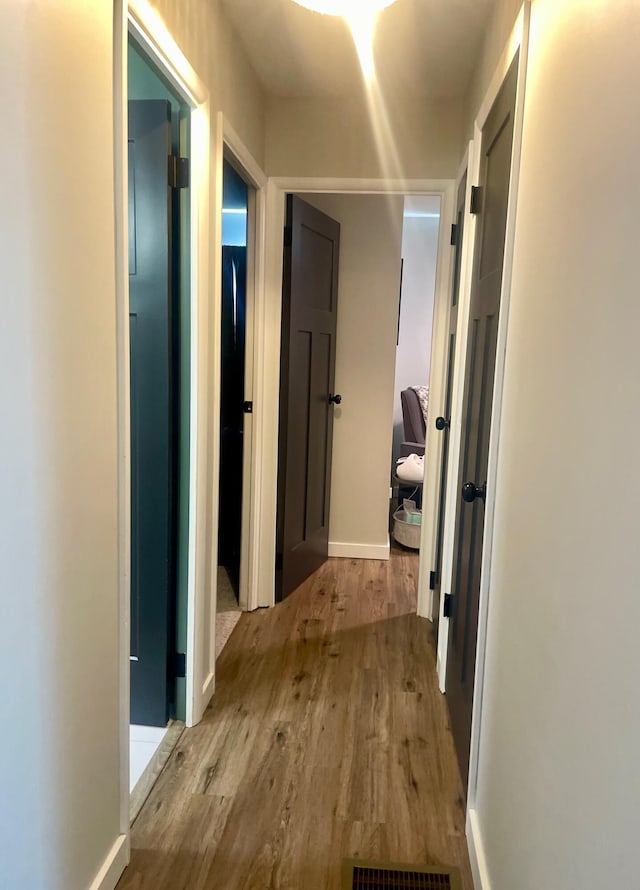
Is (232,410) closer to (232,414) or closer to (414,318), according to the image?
(232,414)

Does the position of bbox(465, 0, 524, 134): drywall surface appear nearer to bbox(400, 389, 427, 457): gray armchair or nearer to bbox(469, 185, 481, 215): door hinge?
bbox(469, 185, 481, 215): door hinge

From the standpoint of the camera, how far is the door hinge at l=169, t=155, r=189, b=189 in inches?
75.0

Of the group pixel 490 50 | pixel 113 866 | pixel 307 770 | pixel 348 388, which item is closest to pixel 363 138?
pixel 490 50

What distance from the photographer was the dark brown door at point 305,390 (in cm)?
307

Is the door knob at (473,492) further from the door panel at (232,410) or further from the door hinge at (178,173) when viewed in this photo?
the door panel at (232,410)

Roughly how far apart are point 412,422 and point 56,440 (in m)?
3.99

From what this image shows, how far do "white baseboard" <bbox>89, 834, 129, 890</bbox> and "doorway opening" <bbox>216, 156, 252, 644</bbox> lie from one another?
1401 mm

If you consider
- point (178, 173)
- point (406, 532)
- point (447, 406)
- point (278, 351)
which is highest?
point (178, 173)

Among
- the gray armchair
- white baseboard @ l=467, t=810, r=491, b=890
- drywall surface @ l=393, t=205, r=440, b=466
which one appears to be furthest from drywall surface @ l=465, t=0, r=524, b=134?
drywall surface @ l=393, t=205, r=440, b=466

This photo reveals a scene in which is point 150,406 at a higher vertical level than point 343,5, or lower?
lower

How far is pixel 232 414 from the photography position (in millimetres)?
3533

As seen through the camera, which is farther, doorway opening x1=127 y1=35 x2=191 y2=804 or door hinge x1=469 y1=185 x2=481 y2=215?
door hinge x1=469 y1=185 x2=481 y2=215

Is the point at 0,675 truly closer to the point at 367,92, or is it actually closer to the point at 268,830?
the point at 268,830

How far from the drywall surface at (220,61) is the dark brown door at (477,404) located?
2.98ft
